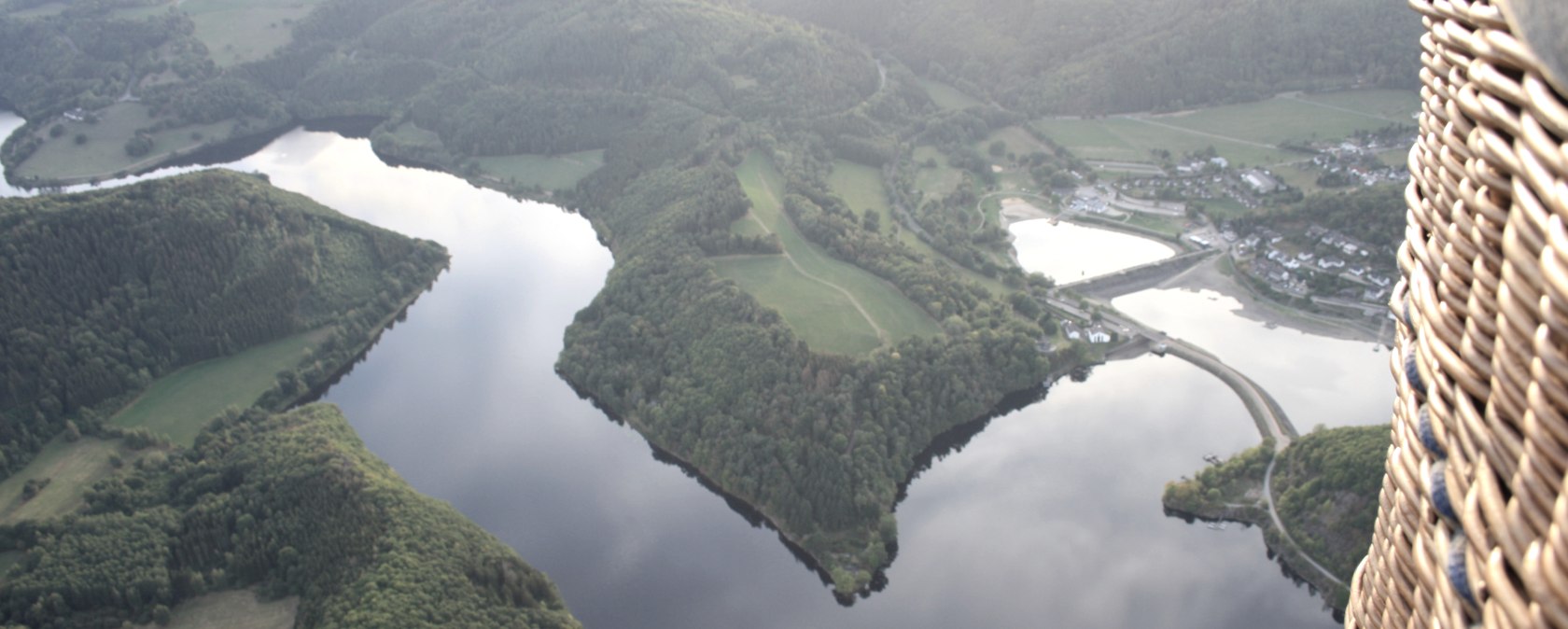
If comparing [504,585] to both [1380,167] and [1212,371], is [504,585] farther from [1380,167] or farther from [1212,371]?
[1380,167]

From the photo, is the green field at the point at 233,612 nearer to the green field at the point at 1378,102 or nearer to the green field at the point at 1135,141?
the green field at the point at 1135,141

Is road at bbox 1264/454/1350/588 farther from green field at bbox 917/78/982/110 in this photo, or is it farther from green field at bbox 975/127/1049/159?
green field at bbox 917/78/982/110

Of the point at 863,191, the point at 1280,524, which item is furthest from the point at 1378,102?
the point at 1280,524

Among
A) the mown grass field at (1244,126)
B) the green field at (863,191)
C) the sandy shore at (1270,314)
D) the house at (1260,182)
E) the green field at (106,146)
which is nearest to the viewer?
the sandy shore at (1270,314)

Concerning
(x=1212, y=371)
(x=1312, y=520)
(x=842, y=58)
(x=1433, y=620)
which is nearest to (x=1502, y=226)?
(x=1433, y=620)

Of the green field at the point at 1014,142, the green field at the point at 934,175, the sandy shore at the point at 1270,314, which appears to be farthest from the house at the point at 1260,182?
the green field at the point at 934,175
